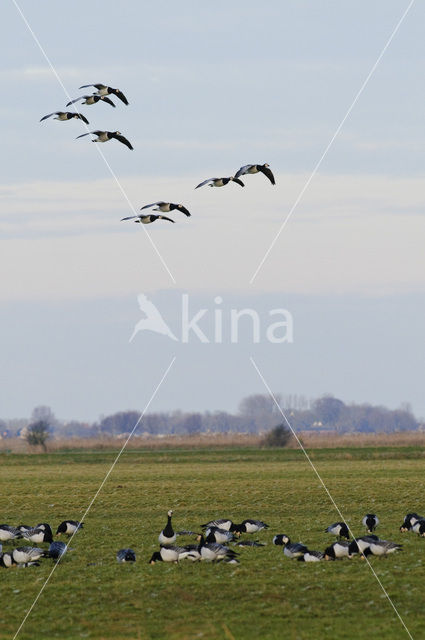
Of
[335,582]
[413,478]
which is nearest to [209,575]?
[335,582]

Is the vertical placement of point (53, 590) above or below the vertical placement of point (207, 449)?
below

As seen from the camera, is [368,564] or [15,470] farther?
[15,470]

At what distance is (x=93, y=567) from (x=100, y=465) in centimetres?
5475

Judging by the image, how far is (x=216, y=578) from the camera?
2211 centimetres

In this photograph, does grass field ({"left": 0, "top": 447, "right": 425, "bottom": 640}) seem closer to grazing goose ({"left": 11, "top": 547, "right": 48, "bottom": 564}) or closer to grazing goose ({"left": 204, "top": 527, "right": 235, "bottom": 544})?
grazing goose ({"left": 11, "top": 547, "right": 48, "bottom": 564})

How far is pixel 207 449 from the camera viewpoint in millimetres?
103688

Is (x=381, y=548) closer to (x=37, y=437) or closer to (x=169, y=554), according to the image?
(x=169, y=554)

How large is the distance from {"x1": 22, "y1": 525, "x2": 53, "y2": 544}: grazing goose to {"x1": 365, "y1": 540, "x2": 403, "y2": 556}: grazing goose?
8.12 meters

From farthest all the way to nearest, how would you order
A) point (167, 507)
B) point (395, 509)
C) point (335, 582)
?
1. point (167, 507)
2. point (395, 509)
3. point (335, 582)

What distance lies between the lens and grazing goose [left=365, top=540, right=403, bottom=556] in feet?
78.9

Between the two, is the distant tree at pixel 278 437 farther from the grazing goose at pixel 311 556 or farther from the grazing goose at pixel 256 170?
the grazing goose at pixel 311 556

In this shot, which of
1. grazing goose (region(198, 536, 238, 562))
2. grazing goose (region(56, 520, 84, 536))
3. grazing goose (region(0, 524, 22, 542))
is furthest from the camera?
grazing goose (region(56, 520, 84, 536))

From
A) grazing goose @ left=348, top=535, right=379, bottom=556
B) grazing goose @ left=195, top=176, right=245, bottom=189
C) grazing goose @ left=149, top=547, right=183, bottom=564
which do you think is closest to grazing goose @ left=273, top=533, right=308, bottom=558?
grazing goose @ left=348, top=535, right=379, bottom=556

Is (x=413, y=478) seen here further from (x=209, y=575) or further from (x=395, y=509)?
(x=209, y=575)
